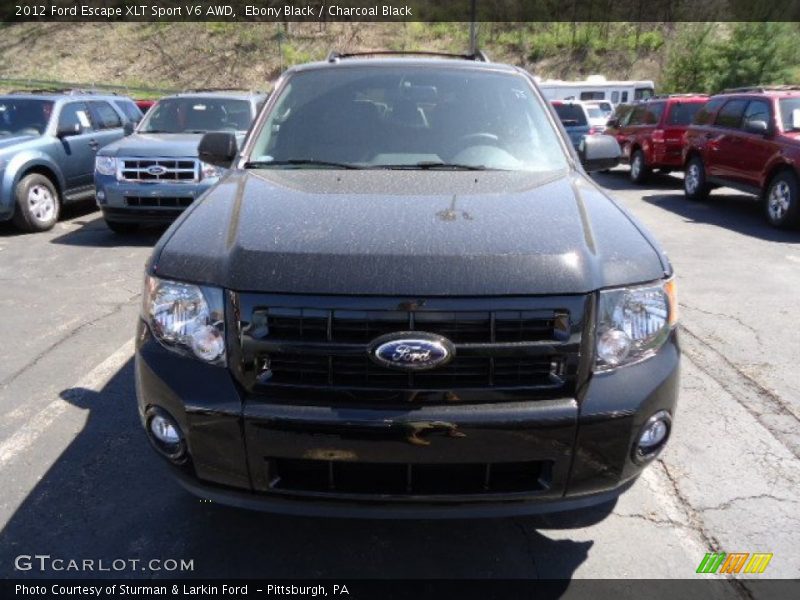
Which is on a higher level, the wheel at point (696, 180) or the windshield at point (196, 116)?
the windshield at point (196, 116)

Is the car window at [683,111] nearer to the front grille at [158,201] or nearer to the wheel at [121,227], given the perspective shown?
the front grille at [158,201]

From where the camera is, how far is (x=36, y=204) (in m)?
9.08

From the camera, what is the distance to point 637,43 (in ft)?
160

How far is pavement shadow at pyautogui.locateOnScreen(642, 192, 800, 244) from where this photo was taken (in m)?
9.35

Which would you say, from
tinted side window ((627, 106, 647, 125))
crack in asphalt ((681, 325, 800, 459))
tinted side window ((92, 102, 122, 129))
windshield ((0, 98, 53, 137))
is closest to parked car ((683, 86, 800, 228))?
tinted side window ((627, 106, 647, 125))

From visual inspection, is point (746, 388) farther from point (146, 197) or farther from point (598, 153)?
point (146, 197)

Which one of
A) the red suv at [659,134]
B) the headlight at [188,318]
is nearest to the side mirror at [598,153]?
the headlight at [188,318]

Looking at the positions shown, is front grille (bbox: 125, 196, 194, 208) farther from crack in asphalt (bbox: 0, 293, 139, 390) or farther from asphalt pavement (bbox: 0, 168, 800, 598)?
asphalt pavement (bbox: 0, 168, 800, 598)

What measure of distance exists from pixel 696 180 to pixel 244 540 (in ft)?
37.6

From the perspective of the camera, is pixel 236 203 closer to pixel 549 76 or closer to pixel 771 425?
pixel 771 425

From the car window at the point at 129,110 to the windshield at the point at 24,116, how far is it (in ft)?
6.11

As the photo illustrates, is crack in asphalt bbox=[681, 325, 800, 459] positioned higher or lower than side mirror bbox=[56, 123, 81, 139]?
lower

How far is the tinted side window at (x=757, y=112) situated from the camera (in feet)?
33.2

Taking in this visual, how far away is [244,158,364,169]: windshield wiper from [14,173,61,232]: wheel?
22.3ft
